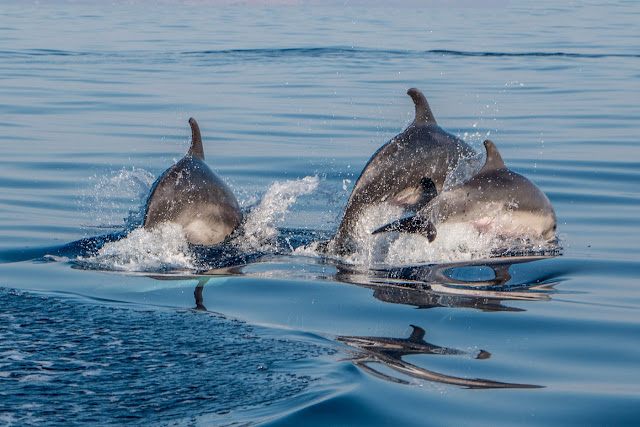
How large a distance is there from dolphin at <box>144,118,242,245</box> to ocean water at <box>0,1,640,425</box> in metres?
0.18

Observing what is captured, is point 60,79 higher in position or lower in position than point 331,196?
higher

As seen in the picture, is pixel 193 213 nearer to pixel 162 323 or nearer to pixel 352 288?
pixel 352 288

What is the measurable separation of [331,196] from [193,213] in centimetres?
334

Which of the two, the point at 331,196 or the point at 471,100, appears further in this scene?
the point at 471,100

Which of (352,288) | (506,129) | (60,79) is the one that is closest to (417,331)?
(352,288)

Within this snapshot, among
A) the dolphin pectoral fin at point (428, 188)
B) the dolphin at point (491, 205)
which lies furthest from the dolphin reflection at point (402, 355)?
the dolphin pectoral fin at point (428, 188)

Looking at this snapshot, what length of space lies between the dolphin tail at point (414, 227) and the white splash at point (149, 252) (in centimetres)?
163

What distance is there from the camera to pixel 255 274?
7516 millimetres

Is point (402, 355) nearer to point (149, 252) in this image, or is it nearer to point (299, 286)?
point (299, 286)

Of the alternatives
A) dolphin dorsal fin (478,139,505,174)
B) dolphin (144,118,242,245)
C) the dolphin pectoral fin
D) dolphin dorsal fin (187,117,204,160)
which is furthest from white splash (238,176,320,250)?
dolphin dorsal fin (478,139,505,174)

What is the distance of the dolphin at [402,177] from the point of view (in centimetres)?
834

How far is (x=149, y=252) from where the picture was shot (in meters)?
8.08

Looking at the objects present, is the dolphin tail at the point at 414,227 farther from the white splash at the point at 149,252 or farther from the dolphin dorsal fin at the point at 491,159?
the white splash at the point at 149,252

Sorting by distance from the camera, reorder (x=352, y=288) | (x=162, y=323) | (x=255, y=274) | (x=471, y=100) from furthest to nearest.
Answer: (x=471, y=100), (x=255, y=274), (x=352, y=288), (x=162, y=323)
